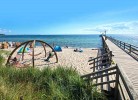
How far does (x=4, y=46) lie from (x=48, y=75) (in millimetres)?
33516

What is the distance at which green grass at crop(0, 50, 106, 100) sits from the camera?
6.93 metres

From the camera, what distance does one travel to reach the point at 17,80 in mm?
9102

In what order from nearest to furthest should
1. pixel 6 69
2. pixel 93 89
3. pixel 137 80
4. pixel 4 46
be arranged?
pixel 93 89, pixel 137 80, pixel 6 69, pixel 4 46

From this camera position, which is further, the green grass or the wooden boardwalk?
the green grass

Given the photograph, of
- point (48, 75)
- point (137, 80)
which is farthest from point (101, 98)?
point (48, 75)

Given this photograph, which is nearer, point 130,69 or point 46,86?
point 46,86

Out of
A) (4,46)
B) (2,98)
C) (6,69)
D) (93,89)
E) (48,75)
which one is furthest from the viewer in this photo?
(4,46)

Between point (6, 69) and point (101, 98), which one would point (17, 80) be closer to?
point (6, 69)

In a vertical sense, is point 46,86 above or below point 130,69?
below

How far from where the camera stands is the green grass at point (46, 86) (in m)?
6.93

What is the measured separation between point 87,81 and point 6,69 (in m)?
4.04

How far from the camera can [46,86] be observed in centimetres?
837

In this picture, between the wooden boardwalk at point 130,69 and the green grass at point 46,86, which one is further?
the green grass at point 46,86

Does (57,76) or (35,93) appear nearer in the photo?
(35,93)
